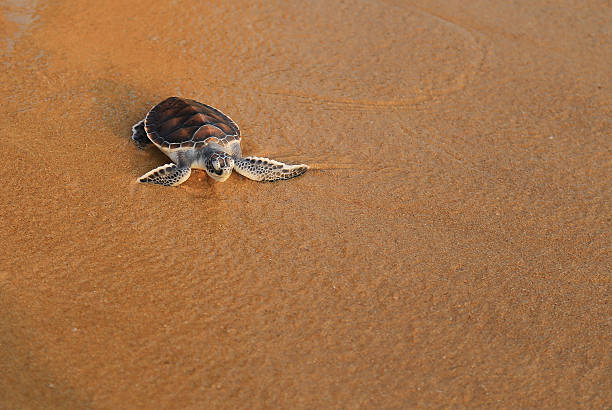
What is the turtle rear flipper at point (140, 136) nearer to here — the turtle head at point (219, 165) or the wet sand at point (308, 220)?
the wet sand at point (308, 220)

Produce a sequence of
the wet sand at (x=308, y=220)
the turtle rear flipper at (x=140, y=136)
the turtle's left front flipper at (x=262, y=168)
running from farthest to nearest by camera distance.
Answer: the turtle rear flipper at (x=140, y=136)
the turtle's left front flipper at (x=262, y=168)
the wet sand at (x=308, y=220)

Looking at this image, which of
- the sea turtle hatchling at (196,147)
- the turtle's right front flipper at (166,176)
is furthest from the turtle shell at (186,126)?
the turtle's right front flipper at (166,176)

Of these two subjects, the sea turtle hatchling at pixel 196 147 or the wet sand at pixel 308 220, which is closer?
the wet sand at pixel 308 220

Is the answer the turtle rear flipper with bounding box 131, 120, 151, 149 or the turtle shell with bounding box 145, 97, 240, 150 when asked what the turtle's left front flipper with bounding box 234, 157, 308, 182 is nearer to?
the turtle shell with bounding box 145, 97, 240, 150

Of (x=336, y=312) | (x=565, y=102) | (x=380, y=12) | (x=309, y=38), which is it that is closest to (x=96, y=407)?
(x=336, y=312)

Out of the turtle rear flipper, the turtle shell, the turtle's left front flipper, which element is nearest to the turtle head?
the turtle's left front flipper

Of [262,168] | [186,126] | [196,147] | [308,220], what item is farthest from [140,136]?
[308,220]
